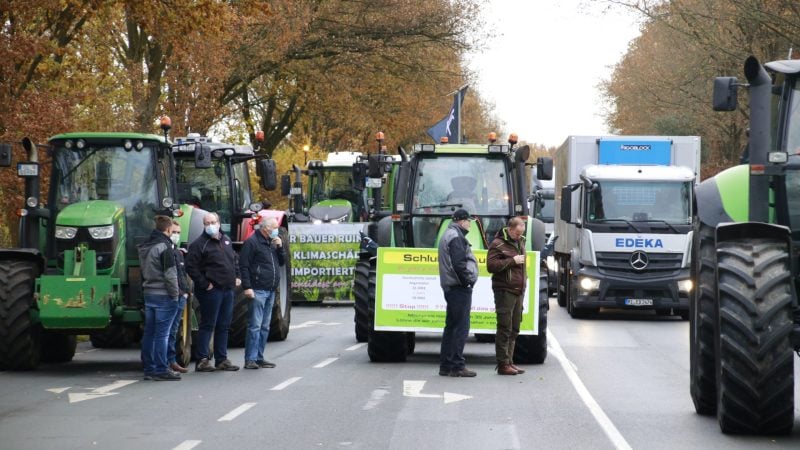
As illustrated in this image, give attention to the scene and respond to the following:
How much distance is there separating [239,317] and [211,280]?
10.5 ft

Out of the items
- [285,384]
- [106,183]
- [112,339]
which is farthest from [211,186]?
[285,384]

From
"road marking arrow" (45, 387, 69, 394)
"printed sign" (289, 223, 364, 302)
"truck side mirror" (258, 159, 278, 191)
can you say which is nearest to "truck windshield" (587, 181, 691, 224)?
"printed sign" (289, 223, 364, 302)

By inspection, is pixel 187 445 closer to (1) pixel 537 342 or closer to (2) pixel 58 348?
(1) pixel 537 342

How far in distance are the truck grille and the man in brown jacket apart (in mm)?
12256

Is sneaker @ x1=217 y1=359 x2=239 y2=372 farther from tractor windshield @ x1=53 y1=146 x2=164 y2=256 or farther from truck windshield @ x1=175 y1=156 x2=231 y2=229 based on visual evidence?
truck windshield @ x1=175 y1=156 x2=231 y2=229

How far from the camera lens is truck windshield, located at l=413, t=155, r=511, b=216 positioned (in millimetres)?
20016

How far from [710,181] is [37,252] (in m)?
8.55

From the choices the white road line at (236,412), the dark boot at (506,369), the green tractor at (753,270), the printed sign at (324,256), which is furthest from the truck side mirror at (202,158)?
the printed sign at (324,256)

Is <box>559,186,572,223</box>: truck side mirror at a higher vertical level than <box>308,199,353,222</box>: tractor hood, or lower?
higher

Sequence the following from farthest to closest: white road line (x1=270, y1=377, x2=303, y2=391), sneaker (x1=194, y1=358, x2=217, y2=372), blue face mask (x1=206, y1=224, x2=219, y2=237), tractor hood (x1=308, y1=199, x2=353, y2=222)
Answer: tractor hood (x1=308, y1=199, x2=353, y2=222), sneaker (x1=194, y1=358, x2=217, y2=372), blue face mask (x1=206, y1=224, x2=219, y2=237), white road line (x1=270, y1=377, x2=303, y2=391)

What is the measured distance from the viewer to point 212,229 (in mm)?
17406

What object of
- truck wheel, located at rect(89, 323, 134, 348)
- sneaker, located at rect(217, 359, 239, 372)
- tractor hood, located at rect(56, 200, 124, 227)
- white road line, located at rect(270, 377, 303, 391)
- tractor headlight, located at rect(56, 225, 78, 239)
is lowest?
truck wheel, located at rect(89, 323, 134, 348)

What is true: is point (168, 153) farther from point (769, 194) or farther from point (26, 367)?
point (769, 194)

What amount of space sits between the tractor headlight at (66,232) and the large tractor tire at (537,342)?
222 inches
